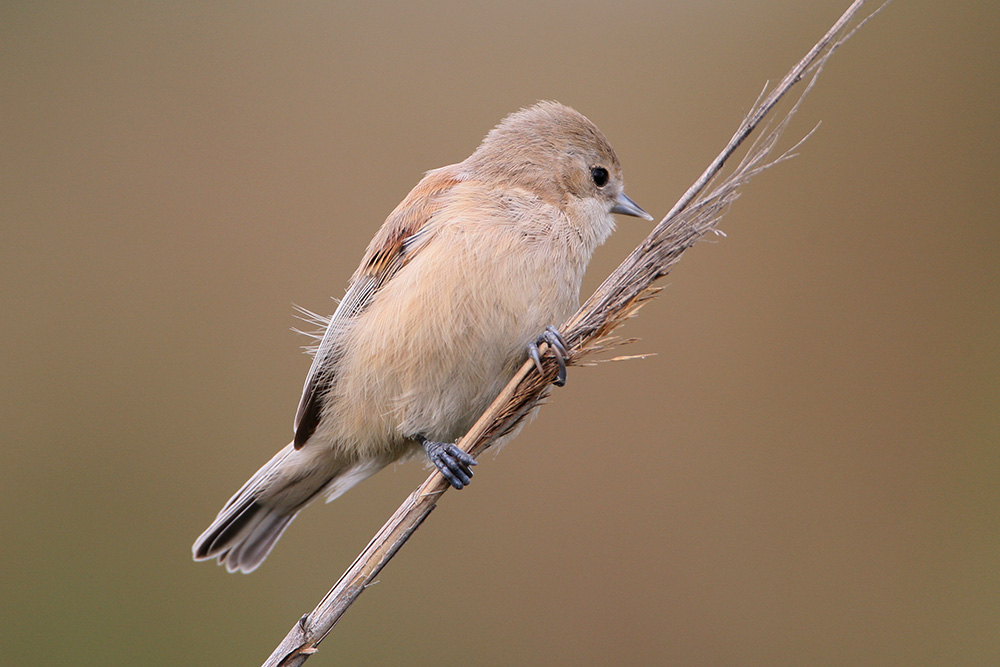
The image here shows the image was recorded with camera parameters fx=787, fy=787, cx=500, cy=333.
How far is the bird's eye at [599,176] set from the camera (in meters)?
3.32

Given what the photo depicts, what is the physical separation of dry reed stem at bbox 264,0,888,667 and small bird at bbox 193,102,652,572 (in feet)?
0.73

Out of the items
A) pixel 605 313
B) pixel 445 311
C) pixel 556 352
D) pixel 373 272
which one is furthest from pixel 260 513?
pixel 605 313

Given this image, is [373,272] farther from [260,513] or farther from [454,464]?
[260,513]

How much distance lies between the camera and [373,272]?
3.10m

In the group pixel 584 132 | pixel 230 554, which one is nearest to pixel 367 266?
pixel 584 132

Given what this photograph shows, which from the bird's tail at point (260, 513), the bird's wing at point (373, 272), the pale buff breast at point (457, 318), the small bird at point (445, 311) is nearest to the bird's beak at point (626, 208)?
the small bird at point (445, 311)

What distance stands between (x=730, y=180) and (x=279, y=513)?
2268 millimetres

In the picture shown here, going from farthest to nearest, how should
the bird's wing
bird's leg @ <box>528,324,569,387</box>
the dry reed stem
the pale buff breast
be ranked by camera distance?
the bird's wing < the pale buff breast < bird's leg @ <box>528,324,569,387</box> < the dry reed stem

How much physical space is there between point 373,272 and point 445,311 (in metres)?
0.51

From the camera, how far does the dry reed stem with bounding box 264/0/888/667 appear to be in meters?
1.85

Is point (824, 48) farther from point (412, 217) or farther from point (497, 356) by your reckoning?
point (412, 217)

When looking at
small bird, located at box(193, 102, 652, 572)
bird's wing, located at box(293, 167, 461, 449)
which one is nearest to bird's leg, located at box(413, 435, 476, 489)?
small bird, located at box(193, 102, 652, 572)

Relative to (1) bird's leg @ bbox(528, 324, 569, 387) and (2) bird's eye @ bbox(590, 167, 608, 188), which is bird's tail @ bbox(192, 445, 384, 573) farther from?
(2) bird's eye @ bbox(590, 167, 608, 188)

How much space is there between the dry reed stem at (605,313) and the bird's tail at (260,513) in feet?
4.04
